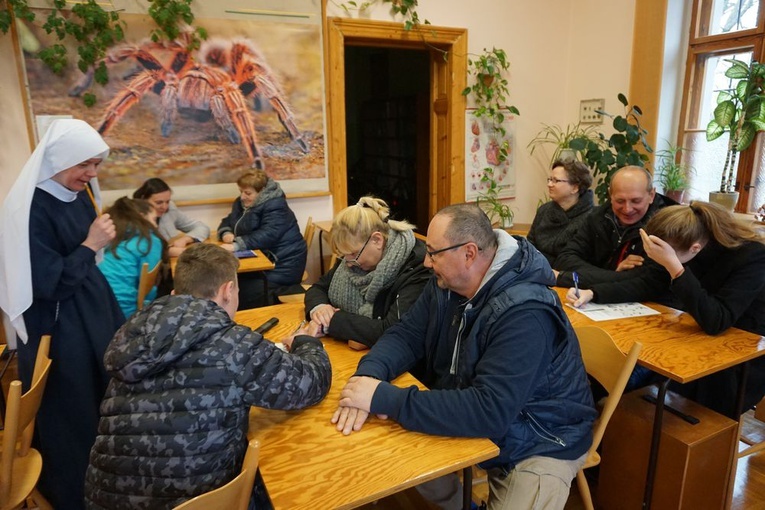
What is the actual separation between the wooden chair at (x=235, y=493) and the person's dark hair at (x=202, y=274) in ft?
1.52

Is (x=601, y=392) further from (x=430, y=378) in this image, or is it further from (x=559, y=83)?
(x=559, y=83)

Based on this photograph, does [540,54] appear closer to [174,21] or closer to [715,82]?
[715,82]

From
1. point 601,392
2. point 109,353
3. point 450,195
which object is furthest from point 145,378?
point 450,195

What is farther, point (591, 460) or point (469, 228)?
point (591, 460)

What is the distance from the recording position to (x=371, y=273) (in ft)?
6.57

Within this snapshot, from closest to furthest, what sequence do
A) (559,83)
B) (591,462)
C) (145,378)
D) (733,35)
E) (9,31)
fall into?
(145,378) < (591,462) < (9,31) < (733,35) < (559,83)

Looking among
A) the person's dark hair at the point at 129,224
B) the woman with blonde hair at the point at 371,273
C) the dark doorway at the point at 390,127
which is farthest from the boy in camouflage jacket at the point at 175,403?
the dark doorway at the point at 390,127

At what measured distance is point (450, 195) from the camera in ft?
16.4

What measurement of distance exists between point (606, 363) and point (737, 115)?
318 cm

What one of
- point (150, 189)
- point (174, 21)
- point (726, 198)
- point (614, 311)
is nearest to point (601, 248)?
point (614, 311)

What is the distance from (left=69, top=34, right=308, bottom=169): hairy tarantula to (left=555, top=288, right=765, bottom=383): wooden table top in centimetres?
309

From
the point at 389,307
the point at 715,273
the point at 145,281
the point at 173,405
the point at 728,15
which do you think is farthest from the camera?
the point at 728,15

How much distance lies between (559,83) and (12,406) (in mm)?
5366

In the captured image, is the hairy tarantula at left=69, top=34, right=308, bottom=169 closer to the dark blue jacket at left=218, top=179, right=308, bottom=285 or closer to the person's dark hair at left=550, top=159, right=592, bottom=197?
the dark blue jacket at left=218, top=179, right=308, bottom=285
